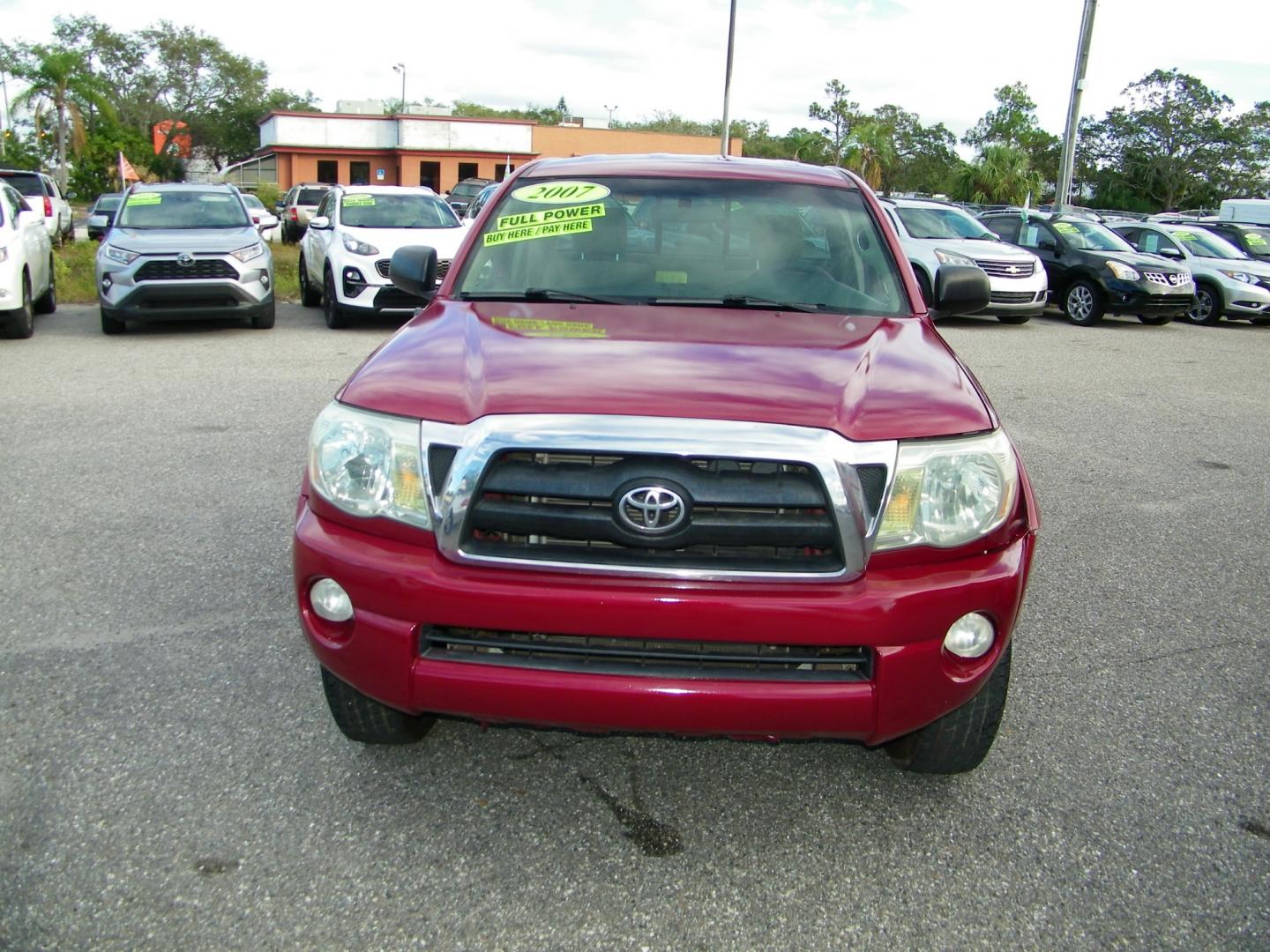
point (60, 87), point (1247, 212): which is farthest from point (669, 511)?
point (60, 87)

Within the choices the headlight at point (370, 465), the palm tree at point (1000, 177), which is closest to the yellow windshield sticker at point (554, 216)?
the headlight at point (370, 465)

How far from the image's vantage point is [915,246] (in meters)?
15.4

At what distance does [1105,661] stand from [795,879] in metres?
1.90

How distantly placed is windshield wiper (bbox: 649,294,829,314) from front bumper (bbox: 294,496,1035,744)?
1292 millimetres

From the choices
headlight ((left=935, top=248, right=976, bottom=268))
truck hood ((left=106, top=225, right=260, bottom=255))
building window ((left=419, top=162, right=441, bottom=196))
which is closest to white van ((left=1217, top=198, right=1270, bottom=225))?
headlight ((left=935, top=248, right=976, bottom=268))

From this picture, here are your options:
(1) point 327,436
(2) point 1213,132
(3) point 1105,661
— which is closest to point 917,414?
(1) point 327,436

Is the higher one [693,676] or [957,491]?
[957,491]

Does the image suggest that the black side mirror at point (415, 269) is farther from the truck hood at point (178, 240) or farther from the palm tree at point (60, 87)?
the palm tree at point (60, 87)

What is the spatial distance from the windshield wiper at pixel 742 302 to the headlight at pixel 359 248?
368 inches

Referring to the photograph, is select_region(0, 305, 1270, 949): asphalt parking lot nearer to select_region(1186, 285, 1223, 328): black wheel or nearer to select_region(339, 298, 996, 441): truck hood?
select_region(339, 298, 996, 441): truck hood

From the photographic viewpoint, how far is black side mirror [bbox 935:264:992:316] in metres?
4.16

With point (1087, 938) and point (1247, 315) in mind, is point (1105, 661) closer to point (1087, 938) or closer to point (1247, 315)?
point (1087, 938)

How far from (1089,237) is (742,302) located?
15.3 meters

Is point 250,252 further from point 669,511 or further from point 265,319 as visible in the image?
point 669,511
